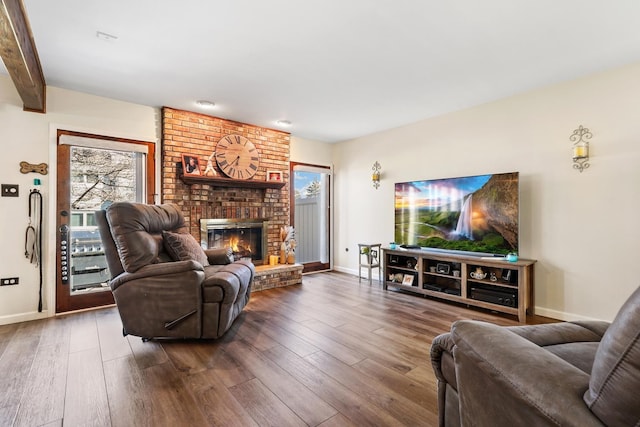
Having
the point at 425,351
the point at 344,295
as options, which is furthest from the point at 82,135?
the point at 425,351

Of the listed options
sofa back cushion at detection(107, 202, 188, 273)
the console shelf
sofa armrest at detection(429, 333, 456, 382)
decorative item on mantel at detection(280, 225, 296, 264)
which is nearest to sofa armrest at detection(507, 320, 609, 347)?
sofa armrest at detection(429, 333, 456, 382)

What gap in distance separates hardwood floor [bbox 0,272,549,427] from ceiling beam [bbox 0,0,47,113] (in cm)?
213

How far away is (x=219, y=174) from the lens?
4121mm

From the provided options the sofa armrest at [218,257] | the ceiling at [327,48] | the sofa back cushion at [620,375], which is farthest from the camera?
the sofa armrest at [218,257]

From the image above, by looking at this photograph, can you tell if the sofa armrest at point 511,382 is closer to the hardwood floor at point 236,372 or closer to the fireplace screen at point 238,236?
the hardwood floor at point 236,372

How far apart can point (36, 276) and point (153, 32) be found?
2719 millimetres

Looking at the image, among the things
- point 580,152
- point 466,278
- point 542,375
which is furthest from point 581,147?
point 542,375

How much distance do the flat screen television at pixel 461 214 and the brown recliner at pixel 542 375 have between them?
2.04 meters

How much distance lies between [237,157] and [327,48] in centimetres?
229

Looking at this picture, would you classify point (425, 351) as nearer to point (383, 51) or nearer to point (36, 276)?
point (383, 51)

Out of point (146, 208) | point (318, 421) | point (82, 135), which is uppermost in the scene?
point (82, 135)

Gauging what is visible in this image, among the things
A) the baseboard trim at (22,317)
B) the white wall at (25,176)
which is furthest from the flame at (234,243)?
the baseboard trim at (22,317)

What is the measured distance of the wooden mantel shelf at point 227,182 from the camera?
12.6 feet

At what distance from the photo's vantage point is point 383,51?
2451 mm
